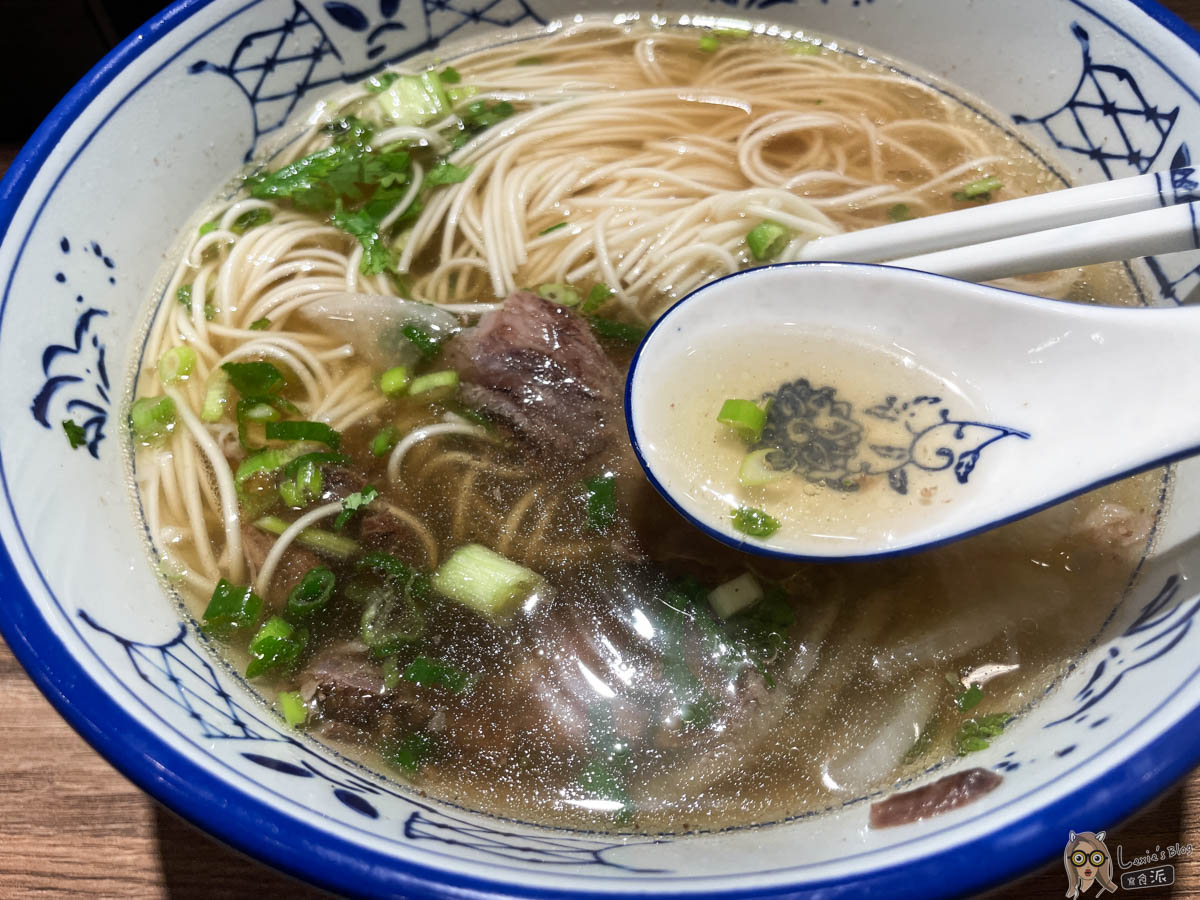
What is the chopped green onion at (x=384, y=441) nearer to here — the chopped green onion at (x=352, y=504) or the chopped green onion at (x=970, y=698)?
the chopped green onion at (x=352, y=504)

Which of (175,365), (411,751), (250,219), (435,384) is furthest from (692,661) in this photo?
(250,219)

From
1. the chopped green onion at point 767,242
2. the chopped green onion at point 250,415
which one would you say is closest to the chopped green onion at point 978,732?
the chopped green onion at point 767,242

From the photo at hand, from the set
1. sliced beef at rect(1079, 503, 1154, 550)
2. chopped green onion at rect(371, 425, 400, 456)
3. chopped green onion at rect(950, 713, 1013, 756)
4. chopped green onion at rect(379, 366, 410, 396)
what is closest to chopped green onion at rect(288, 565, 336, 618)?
chopped green onion at rect(371, 425, 400, 456)

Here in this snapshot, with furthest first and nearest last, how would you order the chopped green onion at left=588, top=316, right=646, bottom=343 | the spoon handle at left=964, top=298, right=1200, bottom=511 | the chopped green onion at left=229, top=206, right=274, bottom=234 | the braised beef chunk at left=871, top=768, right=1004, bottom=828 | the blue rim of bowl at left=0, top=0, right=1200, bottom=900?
the chopped green onion at left=229, top=206, right=274, bottom=234, the chopped green onion at left=588, top=316, right=646, bottom=343, the spoon handle at left=964, top=298, right=1200, bottom=511, the braised beef chunk at left=871, top=768, right=1004, bottom=828, the blue rim of bowl at left=0, top=0, right=1200, bottom=900

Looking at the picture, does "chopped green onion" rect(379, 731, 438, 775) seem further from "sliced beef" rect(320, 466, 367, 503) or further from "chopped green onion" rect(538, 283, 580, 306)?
"chopped green onion" rect(538, 283, 580, 306)

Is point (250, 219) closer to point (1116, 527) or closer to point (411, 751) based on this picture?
point (411, 751)

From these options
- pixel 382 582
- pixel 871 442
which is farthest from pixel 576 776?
pixel 871 442
